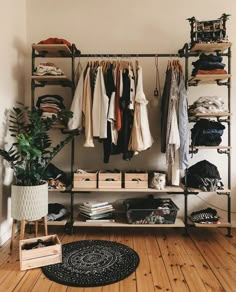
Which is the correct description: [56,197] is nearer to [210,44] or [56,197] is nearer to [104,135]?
[104,135]

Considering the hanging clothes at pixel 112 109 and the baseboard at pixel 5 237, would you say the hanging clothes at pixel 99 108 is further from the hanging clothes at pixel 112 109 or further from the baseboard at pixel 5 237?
the baseboard at pixel 5 237

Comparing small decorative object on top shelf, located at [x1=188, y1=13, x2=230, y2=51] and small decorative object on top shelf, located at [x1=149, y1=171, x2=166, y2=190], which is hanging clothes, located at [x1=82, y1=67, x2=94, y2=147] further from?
small decorative object on top shelf, located at [x1=188, y1=13, x2=230, y2=51]

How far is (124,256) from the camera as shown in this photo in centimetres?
232

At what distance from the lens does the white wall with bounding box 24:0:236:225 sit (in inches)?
123

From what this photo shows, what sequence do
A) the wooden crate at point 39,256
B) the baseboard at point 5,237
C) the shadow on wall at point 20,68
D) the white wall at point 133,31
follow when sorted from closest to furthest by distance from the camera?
1. the wooden crate at point 39,256
2. the baseboard at point 5,237
3. the shadow on wall at point 20,68
4. the white wall at point 133,31

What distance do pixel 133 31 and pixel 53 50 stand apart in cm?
95

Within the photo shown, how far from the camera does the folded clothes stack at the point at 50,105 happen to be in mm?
2832

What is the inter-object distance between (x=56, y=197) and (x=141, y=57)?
6.18ft

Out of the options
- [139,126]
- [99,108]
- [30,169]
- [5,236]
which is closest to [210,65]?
[139,126]

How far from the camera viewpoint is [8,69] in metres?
2.76

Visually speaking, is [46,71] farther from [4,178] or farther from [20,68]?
[4,178]

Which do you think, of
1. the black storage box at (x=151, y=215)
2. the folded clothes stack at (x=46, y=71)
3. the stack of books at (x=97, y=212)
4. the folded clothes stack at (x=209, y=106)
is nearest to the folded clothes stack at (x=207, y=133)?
the folded clothes stack at (x=209, y=106)

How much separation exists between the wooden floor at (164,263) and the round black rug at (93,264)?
53mm

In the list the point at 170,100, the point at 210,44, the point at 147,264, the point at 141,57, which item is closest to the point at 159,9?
the point at 141,57
